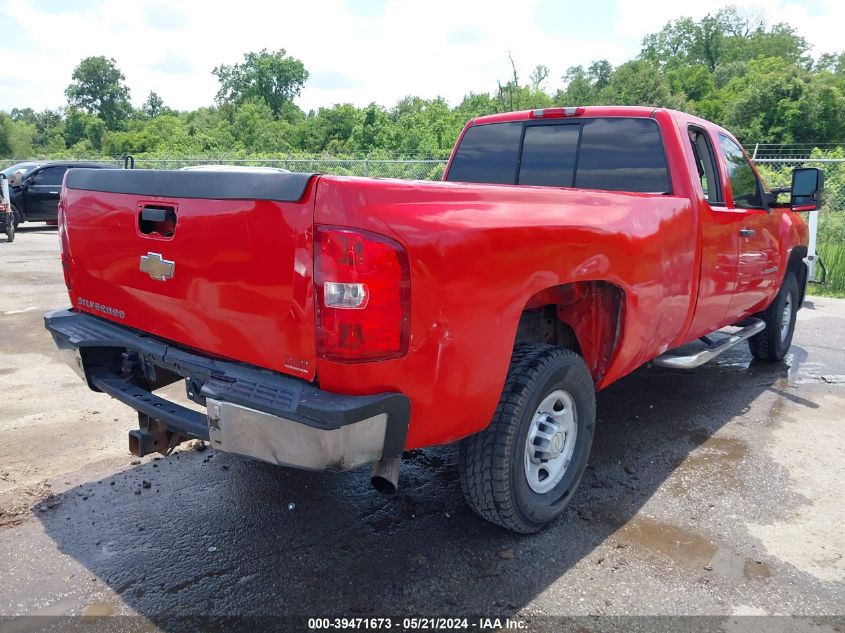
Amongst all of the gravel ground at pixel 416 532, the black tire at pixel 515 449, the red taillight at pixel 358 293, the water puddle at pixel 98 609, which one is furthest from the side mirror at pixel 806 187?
the water puddle at pixel 98 609

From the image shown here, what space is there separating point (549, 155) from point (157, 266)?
8.92ft

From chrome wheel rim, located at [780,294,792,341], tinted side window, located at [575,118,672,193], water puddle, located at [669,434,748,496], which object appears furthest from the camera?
chrome wheel rim, located at [780,294,792,341]

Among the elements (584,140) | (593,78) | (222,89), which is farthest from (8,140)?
(584,140)

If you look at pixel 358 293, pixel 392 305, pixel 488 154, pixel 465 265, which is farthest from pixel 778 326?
pixel 358 293

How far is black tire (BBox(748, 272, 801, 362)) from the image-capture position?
5680 millimetres

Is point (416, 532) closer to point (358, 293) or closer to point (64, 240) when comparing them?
point (358, 293)

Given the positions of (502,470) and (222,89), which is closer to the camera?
(502,470)

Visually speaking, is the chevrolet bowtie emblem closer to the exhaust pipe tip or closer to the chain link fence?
the exhaust pipe tip

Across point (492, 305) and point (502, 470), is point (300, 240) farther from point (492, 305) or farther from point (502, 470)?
point (502, 470)

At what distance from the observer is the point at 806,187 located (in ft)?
16.2

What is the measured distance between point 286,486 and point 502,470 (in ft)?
4.36

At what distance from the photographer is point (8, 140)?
69.1m

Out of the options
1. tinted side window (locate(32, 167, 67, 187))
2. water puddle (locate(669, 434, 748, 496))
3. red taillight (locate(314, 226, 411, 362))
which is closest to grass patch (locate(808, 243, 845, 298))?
water puddle (locate(669, 434, 748, 496))

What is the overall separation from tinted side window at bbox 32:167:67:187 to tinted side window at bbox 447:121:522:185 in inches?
577
